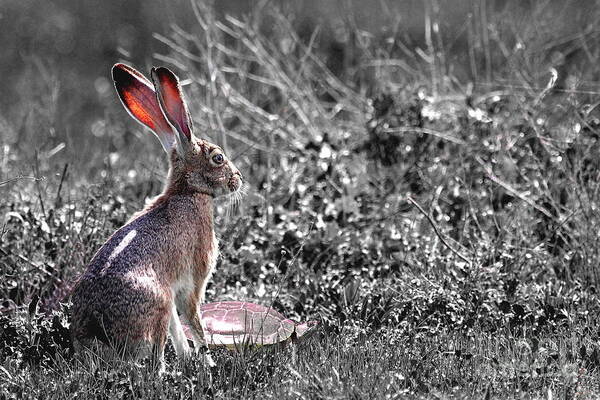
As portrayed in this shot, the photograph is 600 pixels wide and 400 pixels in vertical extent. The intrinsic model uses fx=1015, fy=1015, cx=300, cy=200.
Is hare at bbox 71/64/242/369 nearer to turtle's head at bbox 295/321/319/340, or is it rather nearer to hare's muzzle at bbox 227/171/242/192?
hare's muzzle at bbox 227/171/242/192

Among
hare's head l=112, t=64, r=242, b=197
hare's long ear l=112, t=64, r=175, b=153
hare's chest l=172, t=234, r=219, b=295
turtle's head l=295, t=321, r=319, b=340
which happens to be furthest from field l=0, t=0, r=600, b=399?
hare's long ear l=112, t=64, r=175, b=153

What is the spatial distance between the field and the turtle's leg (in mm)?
88


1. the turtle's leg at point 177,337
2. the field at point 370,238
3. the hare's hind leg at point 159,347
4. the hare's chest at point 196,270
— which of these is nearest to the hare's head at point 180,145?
the hare's chest at point 196,270

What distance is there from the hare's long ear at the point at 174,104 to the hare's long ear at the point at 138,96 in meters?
0.09

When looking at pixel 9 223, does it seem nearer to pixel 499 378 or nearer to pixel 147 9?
pixel 499 378

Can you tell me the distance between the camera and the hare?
13.4ft

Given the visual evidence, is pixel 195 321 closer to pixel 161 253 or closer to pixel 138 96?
pixel 161 253

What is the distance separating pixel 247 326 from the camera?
455cm

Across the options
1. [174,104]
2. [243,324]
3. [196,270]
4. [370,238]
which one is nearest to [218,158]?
[174,104]

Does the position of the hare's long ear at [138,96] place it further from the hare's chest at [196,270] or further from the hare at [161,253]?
the hare's chest at [196,270]

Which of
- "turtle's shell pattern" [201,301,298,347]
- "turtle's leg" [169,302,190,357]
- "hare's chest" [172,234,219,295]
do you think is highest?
"hare's chest" [172,234,219,295]

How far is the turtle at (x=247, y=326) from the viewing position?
4453 millimetres

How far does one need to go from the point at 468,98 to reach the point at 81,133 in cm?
427

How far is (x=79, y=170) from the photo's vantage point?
745 centimetres
